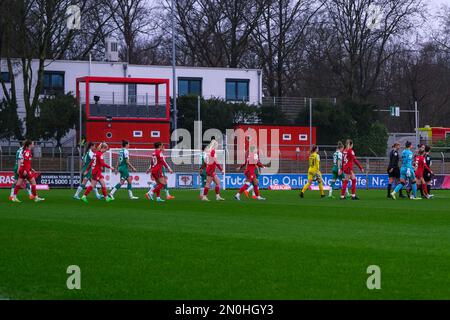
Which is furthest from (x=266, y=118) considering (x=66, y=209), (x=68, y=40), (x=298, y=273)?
(x=298, y=273)

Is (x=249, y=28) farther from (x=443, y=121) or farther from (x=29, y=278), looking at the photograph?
(x=29, y=278)

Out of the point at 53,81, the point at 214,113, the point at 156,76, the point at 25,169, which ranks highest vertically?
the point at 156,76

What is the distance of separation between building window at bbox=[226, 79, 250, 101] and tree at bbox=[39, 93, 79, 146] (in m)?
14.9

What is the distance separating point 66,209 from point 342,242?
1144cm

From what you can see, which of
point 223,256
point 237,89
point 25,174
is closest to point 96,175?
point 25,174

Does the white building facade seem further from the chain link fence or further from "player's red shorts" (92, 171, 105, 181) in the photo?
"player's red shorts" (92, 171, 105, 181)

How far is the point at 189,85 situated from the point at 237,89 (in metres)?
3.59

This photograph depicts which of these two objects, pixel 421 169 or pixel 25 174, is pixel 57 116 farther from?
pixel 421 169

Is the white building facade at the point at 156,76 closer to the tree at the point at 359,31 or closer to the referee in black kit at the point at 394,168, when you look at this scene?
the tree at the point at 359,31

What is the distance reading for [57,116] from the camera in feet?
179

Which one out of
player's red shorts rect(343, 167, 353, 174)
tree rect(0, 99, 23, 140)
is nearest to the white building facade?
tree rect(0, 99, 23, 140)

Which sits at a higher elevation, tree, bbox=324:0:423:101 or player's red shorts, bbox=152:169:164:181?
tree, bbox=324:0:423:101

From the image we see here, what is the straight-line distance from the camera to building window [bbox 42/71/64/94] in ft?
210
